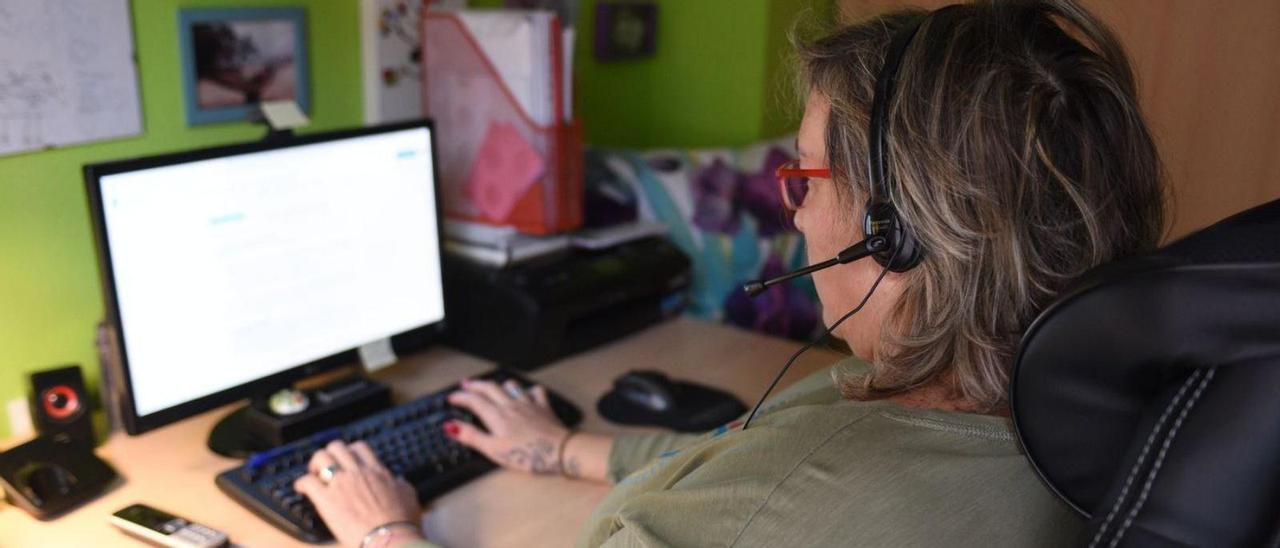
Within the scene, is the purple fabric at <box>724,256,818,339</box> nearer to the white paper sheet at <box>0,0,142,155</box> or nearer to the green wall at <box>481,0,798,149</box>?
the green wall at <box>481,0,798,149</box>

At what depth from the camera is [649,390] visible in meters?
1.65

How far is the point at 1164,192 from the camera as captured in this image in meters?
0.99

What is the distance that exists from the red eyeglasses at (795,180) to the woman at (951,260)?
0.01m

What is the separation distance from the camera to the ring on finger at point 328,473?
4.30 feet

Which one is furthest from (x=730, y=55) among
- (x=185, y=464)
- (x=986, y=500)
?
(x=986, y=500)

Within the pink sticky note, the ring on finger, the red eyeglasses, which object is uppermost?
the red eyeglasses

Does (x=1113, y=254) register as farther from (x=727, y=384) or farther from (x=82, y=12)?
(x=82, y=12)

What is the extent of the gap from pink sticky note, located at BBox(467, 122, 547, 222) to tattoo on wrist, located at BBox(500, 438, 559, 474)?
1.85 feet

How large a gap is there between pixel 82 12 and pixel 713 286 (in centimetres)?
125

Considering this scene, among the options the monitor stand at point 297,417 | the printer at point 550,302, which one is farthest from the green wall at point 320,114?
the printer at point 550,302

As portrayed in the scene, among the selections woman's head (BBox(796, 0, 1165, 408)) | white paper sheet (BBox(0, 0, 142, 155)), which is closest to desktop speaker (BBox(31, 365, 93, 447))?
white paper sheet (BBox(0, 0, 142, 155))

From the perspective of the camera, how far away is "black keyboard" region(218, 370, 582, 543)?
127 cm

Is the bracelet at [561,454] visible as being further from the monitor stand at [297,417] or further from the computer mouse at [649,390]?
the monitor stand at [297,417]

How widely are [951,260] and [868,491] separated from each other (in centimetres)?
20
